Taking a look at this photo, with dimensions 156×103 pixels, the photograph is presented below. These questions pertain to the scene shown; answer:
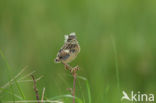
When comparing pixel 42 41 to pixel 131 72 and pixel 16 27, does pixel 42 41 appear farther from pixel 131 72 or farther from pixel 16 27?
pixel 131 72

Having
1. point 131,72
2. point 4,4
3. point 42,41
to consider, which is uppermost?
point 4,4

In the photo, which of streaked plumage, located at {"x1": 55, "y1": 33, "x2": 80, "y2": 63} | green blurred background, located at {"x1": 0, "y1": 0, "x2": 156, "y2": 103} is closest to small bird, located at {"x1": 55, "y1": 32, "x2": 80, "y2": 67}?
streaked plumage, located at {"x1": 55, "y1": 33, "x2": 80, "y2": 63}

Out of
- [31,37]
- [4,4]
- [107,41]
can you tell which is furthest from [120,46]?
[4,4]

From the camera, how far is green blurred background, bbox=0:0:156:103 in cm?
560

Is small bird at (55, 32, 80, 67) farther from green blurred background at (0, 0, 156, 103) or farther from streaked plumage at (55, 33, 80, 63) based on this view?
green blurred background at (0, 0, 156, 103)

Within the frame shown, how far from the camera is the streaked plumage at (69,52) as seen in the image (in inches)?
85.4

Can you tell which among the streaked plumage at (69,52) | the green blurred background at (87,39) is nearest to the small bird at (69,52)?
the streaked plumage at (69,52)

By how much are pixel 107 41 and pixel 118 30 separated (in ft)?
1.02

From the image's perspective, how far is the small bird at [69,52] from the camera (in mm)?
2170

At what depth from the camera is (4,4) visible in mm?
7172

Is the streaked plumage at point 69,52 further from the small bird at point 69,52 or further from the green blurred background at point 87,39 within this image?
the green blurred background at point 87,39

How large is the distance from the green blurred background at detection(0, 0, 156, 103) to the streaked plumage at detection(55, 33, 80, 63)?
2.48 meters

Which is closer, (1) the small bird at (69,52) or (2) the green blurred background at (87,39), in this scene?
(1) the small bird at (69,52)

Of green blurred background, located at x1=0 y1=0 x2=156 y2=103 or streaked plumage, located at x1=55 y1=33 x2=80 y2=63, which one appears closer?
streaked plumage, located at x1=55 y1=33 x2=80 y2=63
